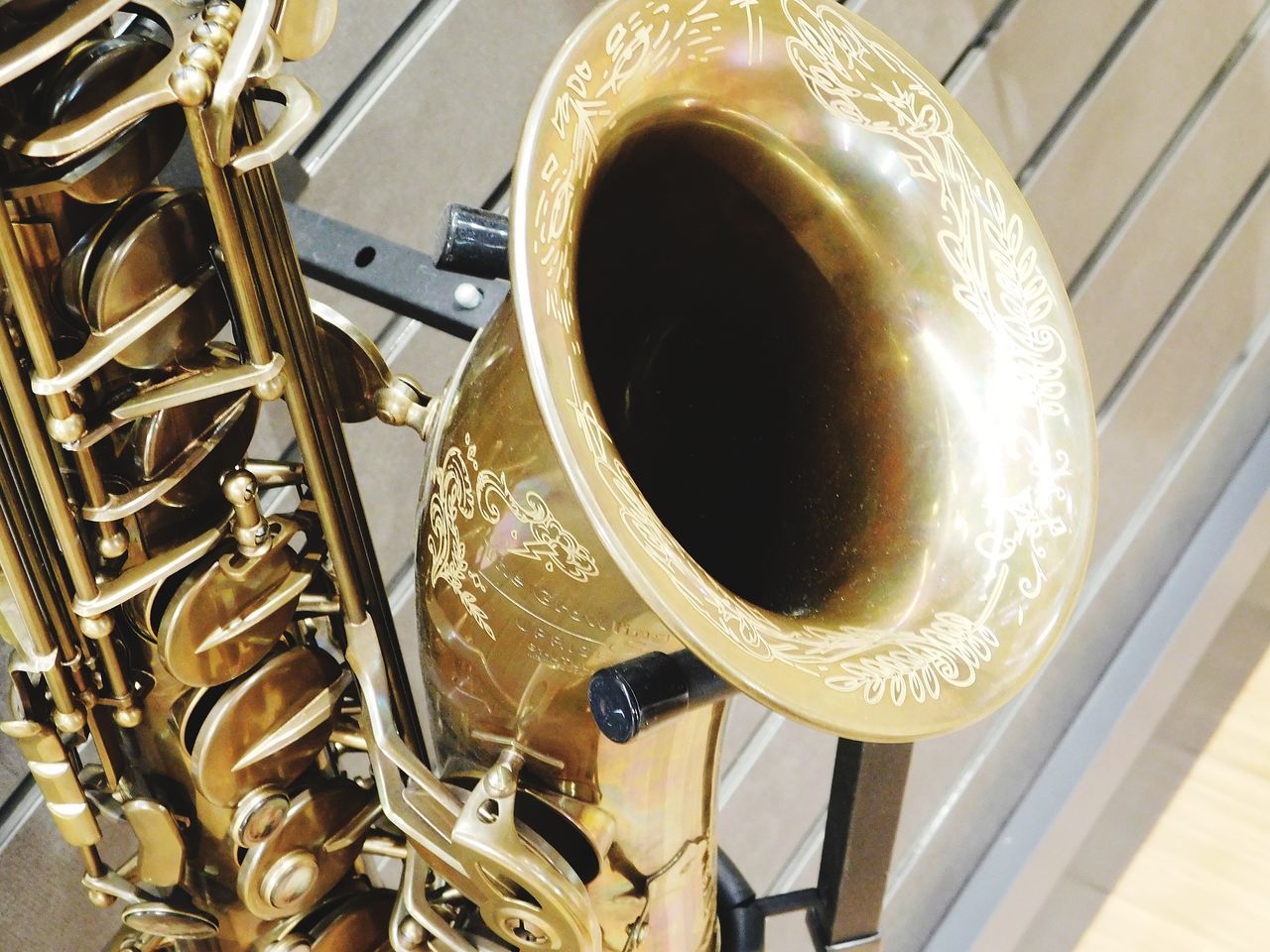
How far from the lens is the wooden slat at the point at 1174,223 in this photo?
5.45ft

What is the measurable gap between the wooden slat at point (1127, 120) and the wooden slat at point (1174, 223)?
5 cm

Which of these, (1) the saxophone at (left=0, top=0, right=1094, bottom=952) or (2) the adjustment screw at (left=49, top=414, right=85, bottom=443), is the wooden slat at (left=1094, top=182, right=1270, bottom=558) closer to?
(1) the saxophone at (left=0, top=0, right=1094, bottom=952)

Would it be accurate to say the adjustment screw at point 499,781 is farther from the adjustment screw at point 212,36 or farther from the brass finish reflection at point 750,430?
the adjustment screw at point 212,36

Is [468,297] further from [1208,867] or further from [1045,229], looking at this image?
[1208,867]

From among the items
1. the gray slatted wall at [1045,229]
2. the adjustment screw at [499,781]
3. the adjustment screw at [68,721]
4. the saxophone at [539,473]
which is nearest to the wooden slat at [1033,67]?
the gray slatted wall at [1045,229]

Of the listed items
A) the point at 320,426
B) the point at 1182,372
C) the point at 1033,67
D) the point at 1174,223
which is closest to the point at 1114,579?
the point at 1182,372

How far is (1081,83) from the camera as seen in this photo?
4.85ft

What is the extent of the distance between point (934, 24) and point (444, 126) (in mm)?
591

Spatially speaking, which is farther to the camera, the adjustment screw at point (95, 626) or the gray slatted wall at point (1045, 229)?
the gray slatted wall at point (1045, 229)

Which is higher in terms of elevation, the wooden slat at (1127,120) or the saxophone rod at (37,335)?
the saxophone rod at (37,335)

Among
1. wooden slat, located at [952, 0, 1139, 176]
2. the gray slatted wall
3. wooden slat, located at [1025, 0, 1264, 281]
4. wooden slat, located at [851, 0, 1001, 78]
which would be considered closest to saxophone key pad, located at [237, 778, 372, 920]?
the gray slatted wall

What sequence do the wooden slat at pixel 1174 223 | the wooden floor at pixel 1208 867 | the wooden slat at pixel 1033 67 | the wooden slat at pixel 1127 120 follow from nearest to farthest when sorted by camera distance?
the wooden slat at pixel 1033 67
the wooden slat at pixel 1127 120
the wooden slat at pixel 1174 223
the wooden floor at pixel 1208 867

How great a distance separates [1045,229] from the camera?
5.02 ft

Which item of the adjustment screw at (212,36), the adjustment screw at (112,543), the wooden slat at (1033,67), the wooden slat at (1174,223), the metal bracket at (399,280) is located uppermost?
the adjustment screw at (212,36)
